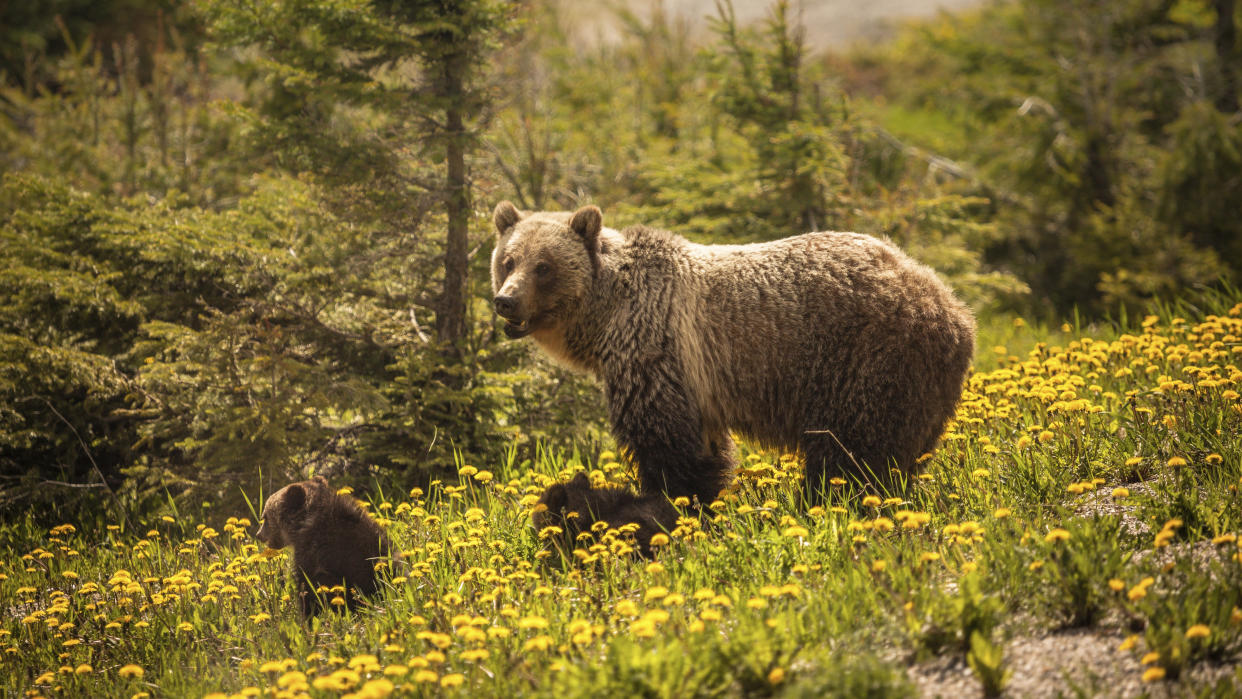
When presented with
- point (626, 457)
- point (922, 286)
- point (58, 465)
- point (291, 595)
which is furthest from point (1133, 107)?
point (58, 465)

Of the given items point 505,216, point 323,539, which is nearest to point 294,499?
point 323,539

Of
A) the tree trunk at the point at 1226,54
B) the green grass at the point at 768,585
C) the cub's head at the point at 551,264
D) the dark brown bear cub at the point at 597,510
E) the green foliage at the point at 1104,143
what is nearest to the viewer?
the green grass at the point at 768,585

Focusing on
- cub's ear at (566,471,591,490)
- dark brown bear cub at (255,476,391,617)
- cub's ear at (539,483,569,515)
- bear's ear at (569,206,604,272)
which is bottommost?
dark brown bear cub at (255,476,391,617)

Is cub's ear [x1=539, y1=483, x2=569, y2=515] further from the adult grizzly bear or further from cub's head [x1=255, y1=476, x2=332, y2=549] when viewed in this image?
cub's head [x1=255, y1=476, x2=332, y2=549]

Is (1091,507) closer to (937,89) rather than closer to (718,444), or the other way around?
(718,444)

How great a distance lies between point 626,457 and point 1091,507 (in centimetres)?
227

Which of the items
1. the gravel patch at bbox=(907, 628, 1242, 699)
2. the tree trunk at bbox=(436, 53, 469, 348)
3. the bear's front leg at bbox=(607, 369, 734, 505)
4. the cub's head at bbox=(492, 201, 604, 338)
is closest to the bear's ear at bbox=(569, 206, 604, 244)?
the cub's head at bbox=(492, 201, 604, 338)

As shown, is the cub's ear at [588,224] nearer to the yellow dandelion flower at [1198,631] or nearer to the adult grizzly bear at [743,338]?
the adult grizzly bear at [743,338]

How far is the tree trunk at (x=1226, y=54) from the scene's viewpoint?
432 inches

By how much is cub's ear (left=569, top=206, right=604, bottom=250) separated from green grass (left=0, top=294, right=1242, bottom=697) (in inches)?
52.2

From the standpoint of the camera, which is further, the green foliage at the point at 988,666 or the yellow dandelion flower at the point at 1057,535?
the yellow dandelion flower at the point at 1057,535

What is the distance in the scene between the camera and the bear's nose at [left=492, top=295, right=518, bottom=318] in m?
4.84

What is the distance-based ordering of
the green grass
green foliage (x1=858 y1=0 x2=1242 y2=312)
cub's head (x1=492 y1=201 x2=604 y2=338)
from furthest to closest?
green foliage (x1=858 y1=0 x2=1242 y2=312) → cub's head (x1=492 y1=201 x2=604 y2=338) → the green grass

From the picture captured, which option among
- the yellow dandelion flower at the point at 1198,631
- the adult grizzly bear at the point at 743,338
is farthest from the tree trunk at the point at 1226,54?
the yellow dandelion flower at the point at 1198,631
